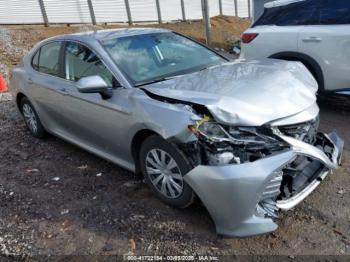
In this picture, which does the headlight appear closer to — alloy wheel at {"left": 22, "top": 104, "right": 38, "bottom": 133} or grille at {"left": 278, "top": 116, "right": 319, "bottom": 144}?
grille at {"left": 278, "top": 116, "right": 319, "bottom": 144}

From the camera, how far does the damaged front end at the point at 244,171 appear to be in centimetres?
270

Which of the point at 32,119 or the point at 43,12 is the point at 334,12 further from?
the point at 43,12

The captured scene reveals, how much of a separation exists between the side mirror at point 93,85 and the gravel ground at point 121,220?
1069 millimetres

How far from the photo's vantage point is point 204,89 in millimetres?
3217

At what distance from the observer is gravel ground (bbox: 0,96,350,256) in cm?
293

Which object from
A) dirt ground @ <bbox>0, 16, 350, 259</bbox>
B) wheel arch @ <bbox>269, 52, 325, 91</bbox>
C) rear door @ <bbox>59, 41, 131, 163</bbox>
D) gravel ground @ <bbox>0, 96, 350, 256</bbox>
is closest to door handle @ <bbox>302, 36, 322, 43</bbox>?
wheel arch @ <bbox>269, 52, 325, 91</bbox>

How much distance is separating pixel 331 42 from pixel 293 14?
836 millimetres

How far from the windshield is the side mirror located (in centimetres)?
27

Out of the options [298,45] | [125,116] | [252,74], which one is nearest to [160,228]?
[125,116]

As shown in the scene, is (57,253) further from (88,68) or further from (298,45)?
(298,45)

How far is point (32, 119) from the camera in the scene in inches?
216

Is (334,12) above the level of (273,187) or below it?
above


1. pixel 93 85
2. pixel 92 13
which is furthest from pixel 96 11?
pixel 93 85

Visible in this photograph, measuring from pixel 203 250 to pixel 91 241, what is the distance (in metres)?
0.97
